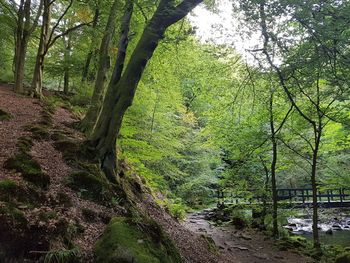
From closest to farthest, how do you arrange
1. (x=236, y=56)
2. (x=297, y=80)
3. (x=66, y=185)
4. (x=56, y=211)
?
1. (x=56, y=211)
2. (x=66, y=185)
3. (x=297, y=80)
4. (x=236, y=56)

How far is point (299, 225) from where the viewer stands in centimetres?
1694

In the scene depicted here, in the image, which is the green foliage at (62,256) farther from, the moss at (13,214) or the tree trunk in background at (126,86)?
the tree trunk in background at (126,86)

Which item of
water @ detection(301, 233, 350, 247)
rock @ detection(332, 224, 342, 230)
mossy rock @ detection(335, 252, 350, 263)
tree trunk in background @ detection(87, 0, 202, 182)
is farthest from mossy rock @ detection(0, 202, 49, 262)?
rock @ detection(332, 224, 342, 230)

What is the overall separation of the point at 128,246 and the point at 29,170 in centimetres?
207

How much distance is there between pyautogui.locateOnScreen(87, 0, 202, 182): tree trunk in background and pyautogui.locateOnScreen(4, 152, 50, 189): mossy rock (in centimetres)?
154

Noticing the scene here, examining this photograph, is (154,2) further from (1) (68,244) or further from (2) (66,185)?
(1) (68,244)

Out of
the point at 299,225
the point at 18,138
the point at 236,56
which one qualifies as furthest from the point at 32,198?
the point at 299,225

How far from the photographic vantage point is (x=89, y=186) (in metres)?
5.16

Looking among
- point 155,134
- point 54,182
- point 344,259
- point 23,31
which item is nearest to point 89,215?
point 54,182

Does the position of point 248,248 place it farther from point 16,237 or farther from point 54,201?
point 16,237

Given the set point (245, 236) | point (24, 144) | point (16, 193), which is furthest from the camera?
point (245, 236)

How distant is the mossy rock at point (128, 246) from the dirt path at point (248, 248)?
3.51 metres

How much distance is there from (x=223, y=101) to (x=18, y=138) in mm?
7025

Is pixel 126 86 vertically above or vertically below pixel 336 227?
above
